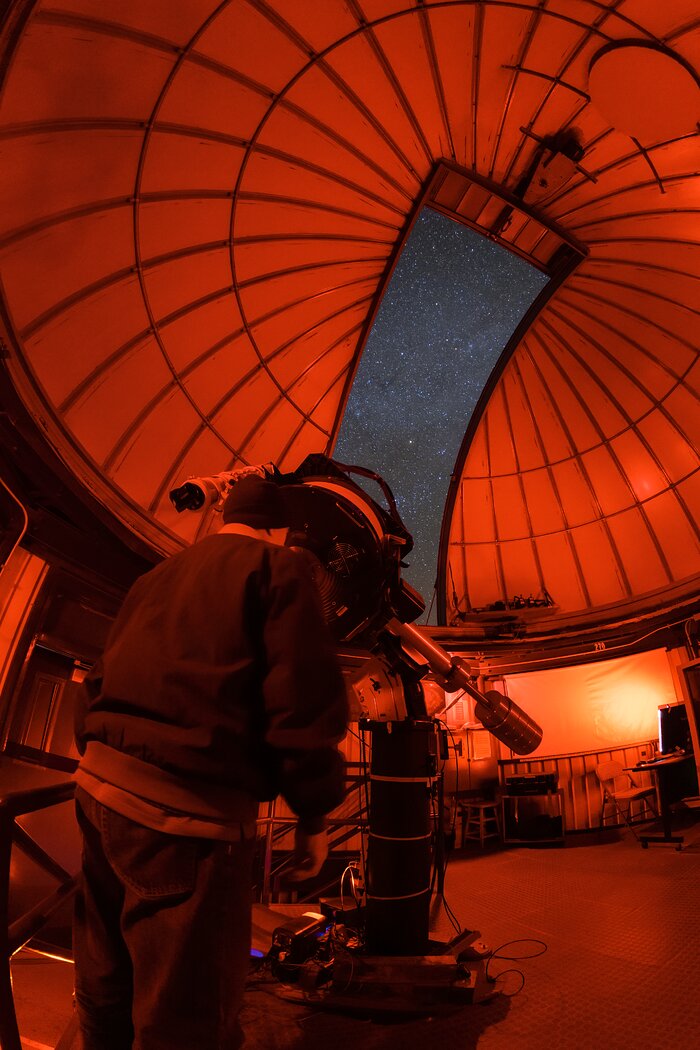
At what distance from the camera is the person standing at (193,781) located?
1.27 meters

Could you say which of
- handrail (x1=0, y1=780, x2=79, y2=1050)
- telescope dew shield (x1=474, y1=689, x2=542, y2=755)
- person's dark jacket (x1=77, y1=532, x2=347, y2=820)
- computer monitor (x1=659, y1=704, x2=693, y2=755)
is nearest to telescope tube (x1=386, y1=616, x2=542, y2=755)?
telescope dew shield (x1=474, y1=689, x2=542, y2=755)

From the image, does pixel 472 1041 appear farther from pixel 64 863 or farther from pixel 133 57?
pixel 133 57

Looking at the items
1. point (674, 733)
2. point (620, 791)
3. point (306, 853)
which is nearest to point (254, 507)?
point (306, 853)

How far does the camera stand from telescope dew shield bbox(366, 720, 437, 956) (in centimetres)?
312

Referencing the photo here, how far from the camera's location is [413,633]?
141 inches

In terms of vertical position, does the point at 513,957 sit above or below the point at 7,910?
below

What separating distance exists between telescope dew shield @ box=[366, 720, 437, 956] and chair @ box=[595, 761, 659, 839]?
25.9 feet

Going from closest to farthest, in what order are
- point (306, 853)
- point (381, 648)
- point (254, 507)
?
point (306, 853)
point (254, 507)
point (381, 648)

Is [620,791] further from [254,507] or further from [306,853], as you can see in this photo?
[254,507]

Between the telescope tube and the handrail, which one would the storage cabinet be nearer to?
the telescope tube

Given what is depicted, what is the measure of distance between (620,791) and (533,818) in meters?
1.90

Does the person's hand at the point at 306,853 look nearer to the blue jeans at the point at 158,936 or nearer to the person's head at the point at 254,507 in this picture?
the blue jeans at the point at 158,936

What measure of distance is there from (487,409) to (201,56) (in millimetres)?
8628

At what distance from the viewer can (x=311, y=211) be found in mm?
7465
